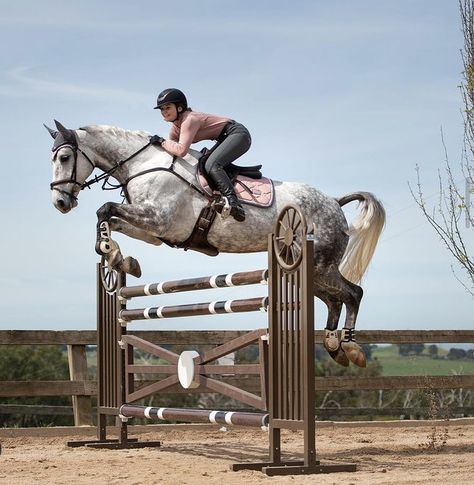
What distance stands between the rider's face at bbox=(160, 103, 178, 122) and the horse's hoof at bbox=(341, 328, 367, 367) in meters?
2.09

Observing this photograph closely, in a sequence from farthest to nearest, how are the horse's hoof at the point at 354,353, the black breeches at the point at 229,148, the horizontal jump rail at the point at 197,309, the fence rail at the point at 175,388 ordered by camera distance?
the fence rail at the point at 175,388 → the horse's hoof at the point at 354,353 → the black breeches at the point at 229,148 → the horizontal jump rail at the point at 197,309

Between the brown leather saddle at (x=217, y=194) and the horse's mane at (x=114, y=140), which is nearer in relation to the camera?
the brown leather saddle at (x=217, y=194)

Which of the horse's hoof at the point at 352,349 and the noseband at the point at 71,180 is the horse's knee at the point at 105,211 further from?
the horse's hoof at the point at 352,349

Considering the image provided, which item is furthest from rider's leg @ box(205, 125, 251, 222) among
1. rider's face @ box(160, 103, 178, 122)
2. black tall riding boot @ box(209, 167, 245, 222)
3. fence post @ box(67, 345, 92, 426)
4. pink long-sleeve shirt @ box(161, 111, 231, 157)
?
fence post @ box(67, 345, 92, 426)

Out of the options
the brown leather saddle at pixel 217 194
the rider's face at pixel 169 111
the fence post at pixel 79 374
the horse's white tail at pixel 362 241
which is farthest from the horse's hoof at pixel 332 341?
the fence post at pixel 79 374

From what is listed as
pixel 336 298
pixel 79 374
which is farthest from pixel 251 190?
pixel 79 374

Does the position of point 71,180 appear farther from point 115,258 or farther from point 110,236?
point 115,258

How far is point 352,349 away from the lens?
281 inches

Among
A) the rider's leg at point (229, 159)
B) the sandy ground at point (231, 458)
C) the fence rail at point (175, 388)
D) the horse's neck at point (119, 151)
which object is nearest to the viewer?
the sandy ground at point (231, 458)

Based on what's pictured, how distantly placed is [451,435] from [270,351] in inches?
142

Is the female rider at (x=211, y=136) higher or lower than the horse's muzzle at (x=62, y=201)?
higher

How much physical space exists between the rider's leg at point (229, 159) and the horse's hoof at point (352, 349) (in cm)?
127

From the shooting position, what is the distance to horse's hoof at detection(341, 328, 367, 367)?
7.10m

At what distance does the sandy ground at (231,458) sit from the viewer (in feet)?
17.4
